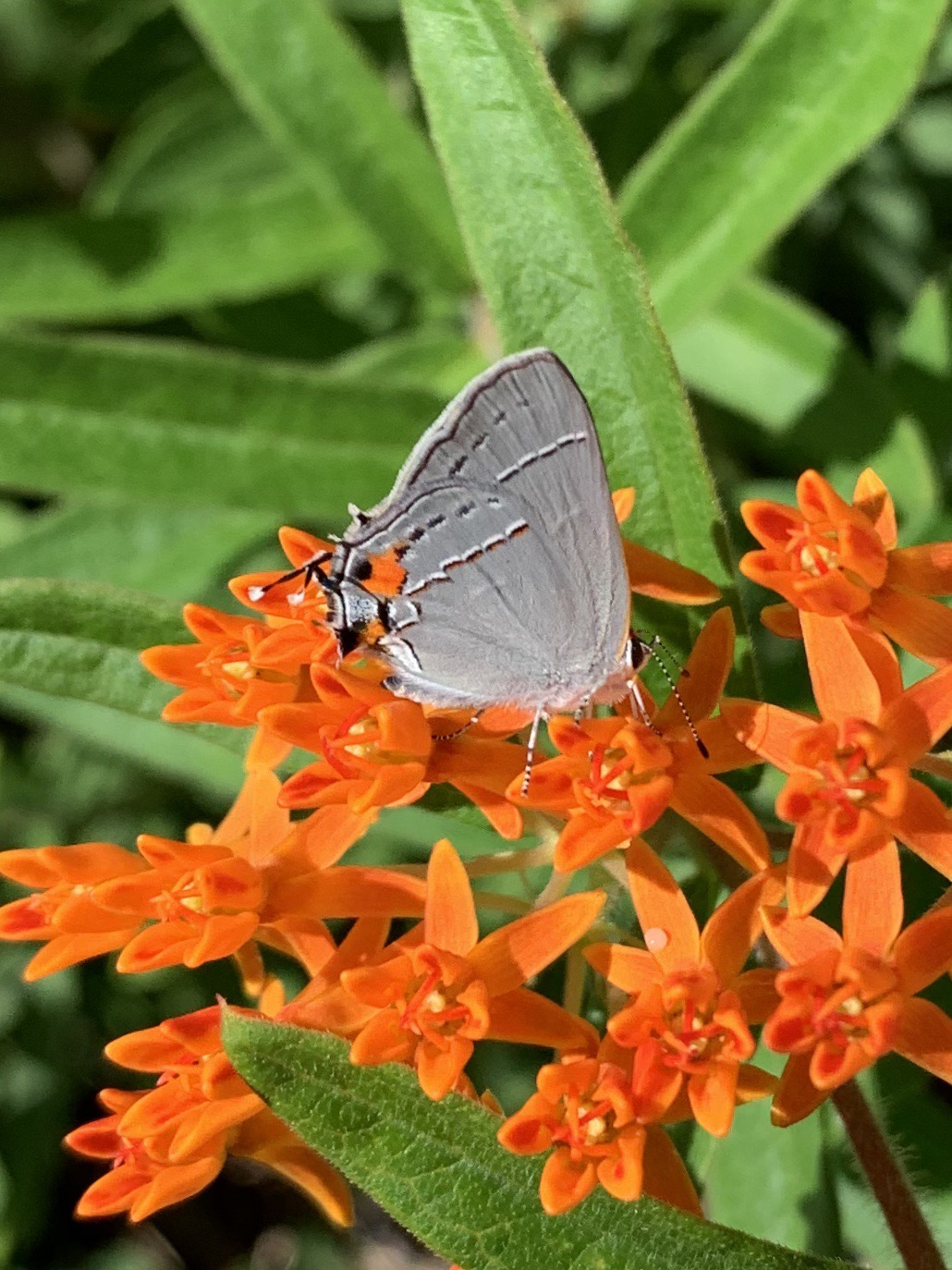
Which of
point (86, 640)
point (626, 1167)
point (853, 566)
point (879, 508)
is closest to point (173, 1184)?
point (626, 1167)

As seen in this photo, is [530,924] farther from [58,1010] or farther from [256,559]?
[58,1010]

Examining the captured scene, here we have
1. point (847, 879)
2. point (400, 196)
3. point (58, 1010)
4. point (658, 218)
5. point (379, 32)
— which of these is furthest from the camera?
point (379, 32)

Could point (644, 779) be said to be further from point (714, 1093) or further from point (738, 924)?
point (714, 1093)

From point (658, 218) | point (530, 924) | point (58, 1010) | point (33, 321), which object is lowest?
point (58, 1010)

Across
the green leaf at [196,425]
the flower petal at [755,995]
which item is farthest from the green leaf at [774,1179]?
the green leaf at [196,425]

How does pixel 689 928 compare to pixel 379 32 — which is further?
pixel 379 32

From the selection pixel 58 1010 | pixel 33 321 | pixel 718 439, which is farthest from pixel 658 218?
pixel 58 1010
